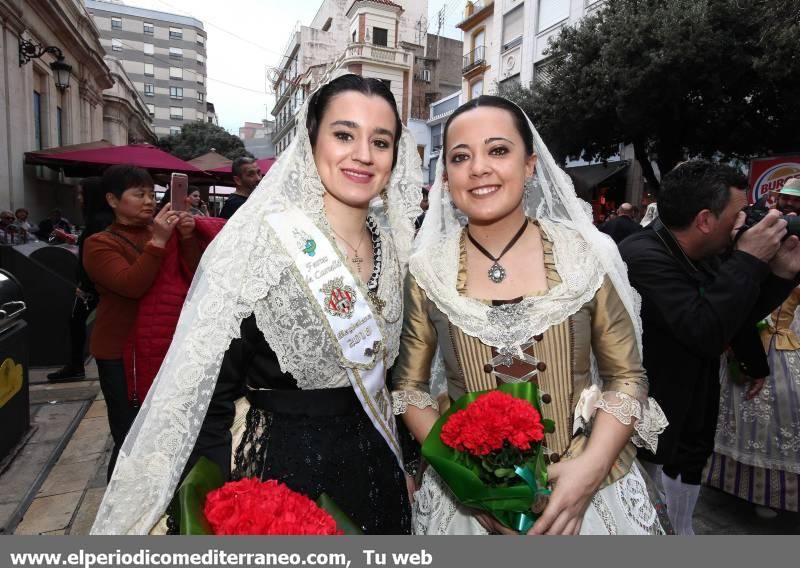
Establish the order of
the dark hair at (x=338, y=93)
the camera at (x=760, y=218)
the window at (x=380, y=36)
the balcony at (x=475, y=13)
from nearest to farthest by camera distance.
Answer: the dark hair at (x=338, y=93)
the camera at (x=760, y=218)
the balcony at (x=475, y=13)
the window at (x=380, y=36)

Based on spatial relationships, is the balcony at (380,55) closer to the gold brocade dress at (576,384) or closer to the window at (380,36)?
the window at (380,36)

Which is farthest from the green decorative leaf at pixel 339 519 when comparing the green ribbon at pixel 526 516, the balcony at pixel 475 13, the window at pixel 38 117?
the balcony at pixel 475 13

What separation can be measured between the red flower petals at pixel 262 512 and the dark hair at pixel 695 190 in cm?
199

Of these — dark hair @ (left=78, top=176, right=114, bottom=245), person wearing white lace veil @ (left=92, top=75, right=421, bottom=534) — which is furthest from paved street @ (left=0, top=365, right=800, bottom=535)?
person wearing white lace veil @ (left=92, top=75, right=421, bottom=534)

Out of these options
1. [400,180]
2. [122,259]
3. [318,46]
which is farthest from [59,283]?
[318,46]

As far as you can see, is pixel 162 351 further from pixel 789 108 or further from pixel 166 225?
pixel 789 108

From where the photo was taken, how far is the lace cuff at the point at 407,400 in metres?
1.59

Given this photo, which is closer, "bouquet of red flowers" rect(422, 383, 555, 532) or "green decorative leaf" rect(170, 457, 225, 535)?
"green decorative leaf" rect(170, 457, 225, 535)

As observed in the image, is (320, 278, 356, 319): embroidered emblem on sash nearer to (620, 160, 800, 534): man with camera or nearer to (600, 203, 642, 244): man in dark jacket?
(620, 160, 800, 534): man with camera

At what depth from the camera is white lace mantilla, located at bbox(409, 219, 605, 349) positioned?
59.7 inches

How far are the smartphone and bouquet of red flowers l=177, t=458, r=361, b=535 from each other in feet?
5.79

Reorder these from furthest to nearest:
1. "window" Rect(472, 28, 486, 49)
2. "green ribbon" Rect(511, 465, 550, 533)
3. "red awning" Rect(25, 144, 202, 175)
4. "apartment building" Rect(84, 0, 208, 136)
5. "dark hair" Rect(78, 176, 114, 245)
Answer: "apartment building" Rect(84, 0, 208, 136)
"window" Rect(472, 28, 486, 49)
"red awning" Rect(25, 144, 202, 175)
"dark hair" Rect(78, 176, 114, 245)
"green ribbon" Rect(511, 465, 550, 533)

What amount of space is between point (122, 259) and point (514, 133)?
6.88ft

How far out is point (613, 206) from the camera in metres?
15.8
